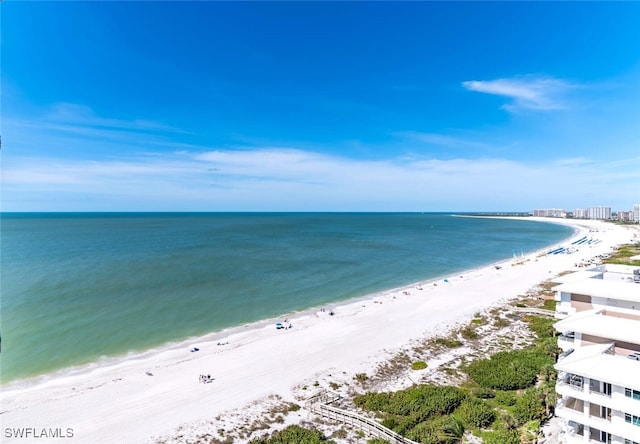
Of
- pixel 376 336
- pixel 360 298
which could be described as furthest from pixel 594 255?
pixel 376 336

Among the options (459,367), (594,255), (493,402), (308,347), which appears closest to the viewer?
(493,402)

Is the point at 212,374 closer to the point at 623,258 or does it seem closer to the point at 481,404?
the point at 481,404

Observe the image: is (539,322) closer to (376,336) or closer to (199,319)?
(376,336)

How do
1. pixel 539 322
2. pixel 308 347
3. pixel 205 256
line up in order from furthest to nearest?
pixel 205 256 < pixel 539 322 < pixel 308 347

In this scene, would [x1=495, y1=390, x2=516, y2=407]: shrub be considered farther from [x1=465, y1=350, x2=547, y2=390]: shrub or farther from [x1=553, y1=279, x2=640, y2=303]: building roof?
[x1=553, y1=279, x2=640, y2=303]: building roof

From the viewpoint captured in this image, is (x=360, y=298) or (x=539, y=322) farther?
(x=360, y=298)

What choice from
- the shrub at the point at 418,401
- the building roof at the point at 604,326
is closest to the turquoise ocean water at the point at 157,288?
the shrub at the point at 418,401

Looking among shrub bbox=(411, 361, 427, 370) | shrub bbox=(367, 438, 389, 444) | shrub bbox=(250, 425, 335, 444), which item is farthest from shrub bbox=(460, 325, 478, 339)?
shrub bbox=(250, 425, 335, 444)
